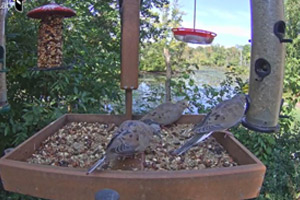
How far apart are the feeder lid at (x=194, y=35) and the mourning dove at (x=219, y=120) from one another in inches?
19.7

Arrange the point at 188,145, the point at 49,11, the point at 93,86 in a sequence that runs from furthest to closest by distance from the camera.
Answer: the point at 93,86
the point at 49,11
the point at 188,145

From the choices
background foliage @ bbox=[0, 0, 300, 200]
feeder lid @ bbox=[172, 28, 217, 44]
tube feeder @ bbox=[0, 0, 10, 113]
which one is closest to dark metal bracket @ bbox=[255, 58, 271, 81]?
feeder lid @ bbox=[172, 28, 217, 44]

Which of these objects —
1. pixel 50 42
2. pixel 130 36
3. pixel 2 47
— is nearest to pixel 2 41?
pixel 2 47

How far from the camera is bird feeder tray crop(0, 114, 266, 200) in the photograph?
3.82 ft

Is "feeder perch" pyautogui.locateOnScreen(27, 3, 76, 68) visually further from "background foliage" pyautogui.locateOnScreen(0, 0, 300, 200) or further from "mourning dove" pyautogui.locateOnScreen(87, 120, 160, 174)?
"mourning dove" pyautogui.locateOnScreen(87, 120, 160, 174)

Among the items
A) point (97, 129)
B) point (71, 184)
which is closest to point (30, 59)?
point (97, 129)

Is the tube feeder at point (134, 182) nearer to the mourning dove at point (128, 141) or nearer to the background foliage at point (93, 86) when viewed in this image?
the mourning dove at point (128, 141)

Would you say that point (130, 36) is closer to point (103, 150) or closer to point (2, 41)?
point (103, 150)

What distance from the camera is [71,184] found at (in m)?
1.19

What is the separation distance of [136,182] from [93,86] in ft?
6.95

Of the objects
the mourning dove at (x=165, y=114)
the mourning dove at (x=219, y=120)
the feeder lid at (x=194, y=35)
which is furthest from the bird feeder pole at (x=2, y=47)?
the mourning dove at (x=219, y=120)

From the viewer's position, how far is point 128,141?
4.62 feet

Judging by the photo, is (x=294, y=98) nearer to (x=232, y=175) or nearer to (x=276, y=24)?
(x=276, y=24)

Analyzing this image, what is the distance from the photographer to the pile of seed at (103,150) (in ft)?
5.06
